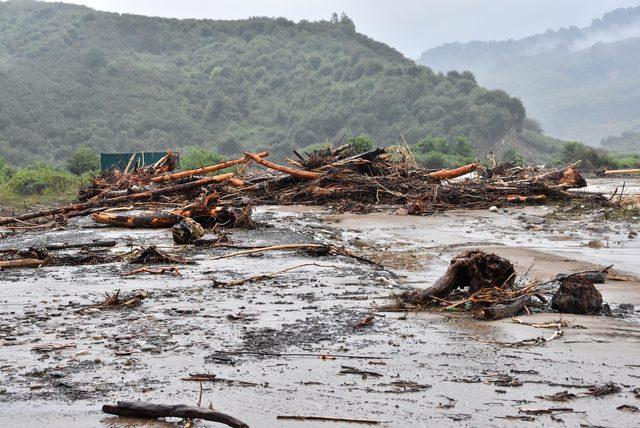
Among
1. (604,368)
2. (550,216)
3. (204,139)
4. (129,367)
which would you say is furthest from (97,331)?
(204,139)

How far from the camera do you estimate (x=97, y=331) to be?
4809 millimetres

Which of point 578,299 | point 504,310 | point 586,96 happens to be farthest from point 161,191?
point 586,96

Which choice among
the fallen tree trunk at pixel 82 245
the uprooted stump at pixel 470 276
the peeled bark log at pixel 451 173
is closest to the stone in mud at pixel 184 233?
the fallen tree trunk at pixel 82 245

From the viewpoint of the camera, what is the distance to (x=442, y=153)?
155ft

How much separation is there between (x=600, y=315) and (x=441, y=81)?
71.9 metres

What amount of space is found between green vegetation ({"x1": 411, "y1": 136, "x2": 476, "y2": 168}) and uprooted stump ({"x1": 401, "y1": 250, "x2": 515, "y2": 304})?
3702cm

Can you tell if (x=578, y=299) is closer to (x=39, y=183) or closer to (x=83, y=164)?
(x=39, y=183)

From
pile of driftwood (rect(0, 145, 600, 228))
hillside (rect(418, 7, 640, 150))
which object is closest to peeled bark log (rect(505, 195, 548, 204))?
pile of driftwood (rect(0, 145, 600, 228))

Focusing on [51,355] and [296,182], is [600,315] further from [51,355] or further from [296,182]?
[296,182]

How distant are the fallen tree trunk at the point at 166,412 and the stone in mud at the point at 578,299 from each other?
3.02 meters

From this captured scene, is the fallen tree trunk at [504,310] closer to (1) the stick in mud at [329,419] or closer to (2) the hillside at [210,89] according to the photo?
(1) the stick in mud at [329,419]

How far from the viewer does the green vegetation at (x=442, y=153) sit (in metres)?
43.6

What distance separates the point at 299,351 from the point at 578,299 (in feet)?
6.79

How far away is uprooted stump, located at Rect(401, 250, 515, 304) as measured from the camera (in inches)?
217
